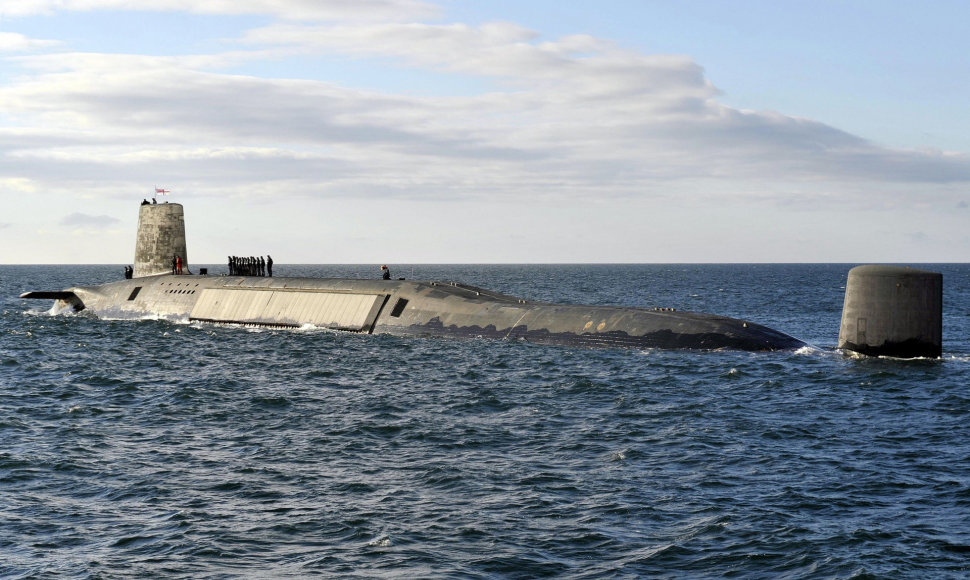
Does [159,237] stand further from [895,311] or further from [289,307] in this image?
[895,311]

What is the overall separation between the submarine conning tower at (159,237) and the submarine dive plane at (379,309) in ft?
0.20

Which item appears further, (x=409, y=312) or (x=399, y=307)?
(x=399, y=307)

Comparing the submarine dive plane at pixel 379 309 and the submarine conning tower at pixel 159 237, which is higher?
the submarine conning tower at pixel 159 237

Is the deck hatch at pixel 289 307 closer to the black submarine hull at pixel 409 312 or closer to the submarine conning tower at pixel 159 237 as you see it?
the black submarine hull at pixel 409 312

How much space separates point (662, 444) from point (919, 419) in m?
7.52

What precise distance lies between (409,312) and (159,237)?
21.3m

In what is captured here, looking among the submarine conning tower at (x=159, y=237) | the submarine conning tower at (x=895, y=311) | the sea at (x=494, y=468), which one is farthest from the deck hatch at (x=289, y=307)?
the submarine conning tower at (x=895, y=311)

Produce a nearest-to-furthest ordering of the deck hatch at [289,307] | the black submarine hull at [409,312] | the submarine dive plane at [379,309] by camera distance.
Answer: the black submarine hull at [409,312] → the submarine dive plane at [379,309] → the deck hatch at [289,307]

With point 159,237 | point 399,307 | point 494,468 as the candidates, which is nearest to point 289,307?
point 399,307

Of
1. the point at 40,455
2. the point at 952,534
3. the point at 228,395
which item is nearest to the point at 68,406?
the point at 228,395

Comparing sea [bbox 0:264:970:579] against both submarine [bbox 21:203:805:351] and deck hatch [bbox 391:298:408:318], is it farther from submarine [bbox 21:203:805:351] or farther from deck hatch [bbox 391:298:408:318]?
deck hatch [bbox 391:298:408:318]

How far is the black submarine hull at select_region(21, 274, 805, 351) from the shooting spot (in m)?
35.8

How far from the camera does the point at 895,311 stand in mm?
29281

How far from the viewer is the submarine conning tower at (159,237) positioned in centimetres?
5503
